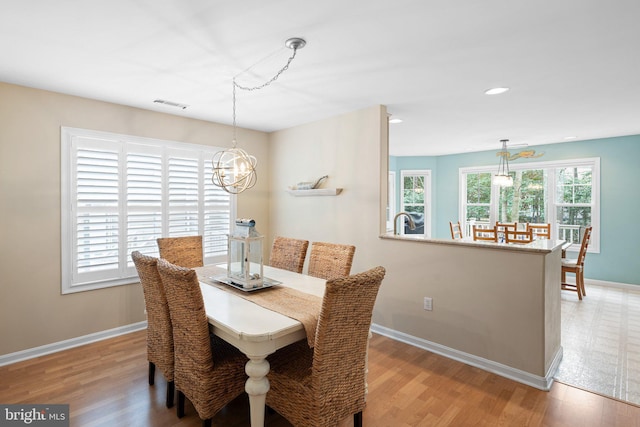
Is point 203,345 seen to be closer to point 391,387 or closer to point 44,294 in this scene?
point 391,387

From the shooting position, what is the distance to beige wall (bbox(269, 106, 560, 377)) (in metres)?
2.60

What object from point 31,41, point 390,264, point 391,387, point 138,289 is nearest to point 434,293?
point 390,264

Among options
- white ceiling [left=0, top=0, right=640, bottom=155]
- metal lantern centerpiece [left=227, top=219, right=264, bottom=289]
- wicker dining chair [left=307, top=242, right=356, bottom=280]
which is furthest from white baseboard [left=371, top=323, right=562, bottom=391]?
white ceiling [left=0, top=0, right=640, bottom=155]

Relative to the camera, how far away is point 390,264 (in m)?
3.43

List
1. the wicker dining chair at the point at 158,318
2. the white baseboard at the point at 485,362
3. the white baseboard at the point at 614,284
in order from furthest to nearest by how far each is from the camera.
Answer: the white baseboard at the point at 614,284 < the white baseboard at the point at 485,362 < the wicker dining chair at the point at 158,318

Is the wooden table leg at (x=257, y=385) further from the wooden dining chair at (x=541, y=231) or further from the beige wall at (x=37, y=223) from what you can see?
the wooden dining chair at (x=541, y=231)

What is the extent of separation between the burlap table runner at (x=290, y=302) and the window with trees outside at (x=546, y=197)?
5.52m

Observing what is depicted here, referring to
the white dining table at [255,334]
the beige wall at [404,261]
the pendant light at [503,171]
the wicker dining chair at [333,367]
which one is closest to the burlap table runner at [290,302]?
the white dining table at [255,334]

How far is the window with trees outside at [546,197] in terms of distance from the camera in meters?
5.45

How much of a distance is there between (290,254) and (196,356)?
4.57ft

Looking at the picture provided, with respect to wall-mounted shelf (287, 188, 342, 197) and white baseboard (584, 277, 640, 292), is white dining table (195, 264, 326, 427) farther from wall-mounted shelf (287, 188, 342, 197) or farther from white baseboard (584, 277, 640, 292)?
white baseboard (584, 277, 640, 292)

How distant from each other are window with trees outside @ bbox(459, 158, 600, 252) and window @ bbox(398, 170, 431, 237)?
81 centimetres

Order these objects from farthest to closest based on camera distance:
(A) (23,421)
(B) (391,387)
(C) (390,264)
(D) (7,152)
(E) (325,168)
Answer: (E) (325,168) → (C) (390,264) → (D) (7,152) → (B) (391,387) → (A) (23,421)

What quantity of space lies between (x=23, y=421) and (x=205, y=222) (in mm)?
2448
